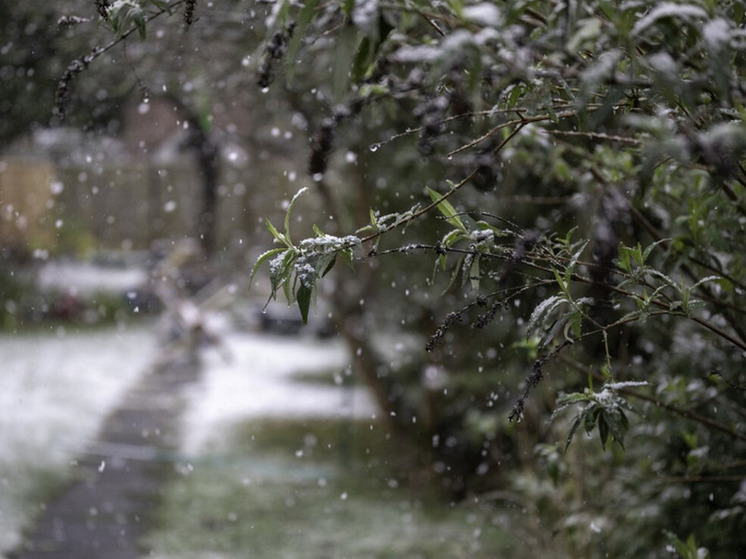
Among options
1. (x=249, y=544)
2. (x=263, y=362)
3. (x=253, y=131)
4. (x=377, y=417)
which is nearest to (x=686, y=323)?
(x=249, y=544)

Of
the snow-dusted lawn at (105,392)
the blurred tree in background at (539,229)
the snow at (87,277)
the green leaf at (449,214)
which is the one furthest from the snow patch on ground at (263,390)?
the green leaf at (449,214)

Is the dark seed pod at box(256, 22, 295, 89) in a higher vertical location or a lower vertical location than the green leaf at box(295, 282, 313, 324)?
higher

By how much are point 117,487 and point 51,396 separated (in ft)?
7.11

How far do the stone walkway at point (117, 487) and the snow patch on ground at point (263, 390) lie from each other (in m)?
0.20

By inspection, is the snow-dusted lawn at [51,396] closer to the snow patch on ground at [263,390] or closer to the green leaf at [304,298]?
the snow patch on ground at [263,390]

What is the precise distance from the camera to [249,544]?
4148 mm

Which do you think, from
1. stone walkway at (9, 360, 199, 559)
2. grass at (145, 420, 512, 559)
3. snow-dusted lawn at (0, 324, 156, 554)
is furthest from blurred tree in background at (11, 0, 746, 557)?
snow-dusted lawn at (0, 324, 156, 554)

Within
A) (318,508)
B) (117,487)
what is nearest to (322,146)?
(318,508)

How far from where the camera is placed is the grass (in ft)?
13.3

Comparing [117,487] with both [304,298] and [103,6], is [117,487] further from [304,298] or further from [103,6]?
[304,298]

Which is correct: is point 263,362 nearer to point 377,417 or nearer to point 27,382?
point 27,382

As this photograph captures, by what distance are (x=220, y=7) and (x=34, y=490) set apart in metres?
2.74

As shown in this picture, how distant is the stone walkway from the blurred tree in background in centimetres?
148

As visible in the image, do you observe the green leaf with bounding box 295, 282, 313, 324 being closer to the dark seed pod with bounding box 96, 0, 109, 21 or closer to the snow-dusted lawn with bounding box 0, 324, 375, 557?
the dark seed pod with bounding box 96, 0, 109, 21
